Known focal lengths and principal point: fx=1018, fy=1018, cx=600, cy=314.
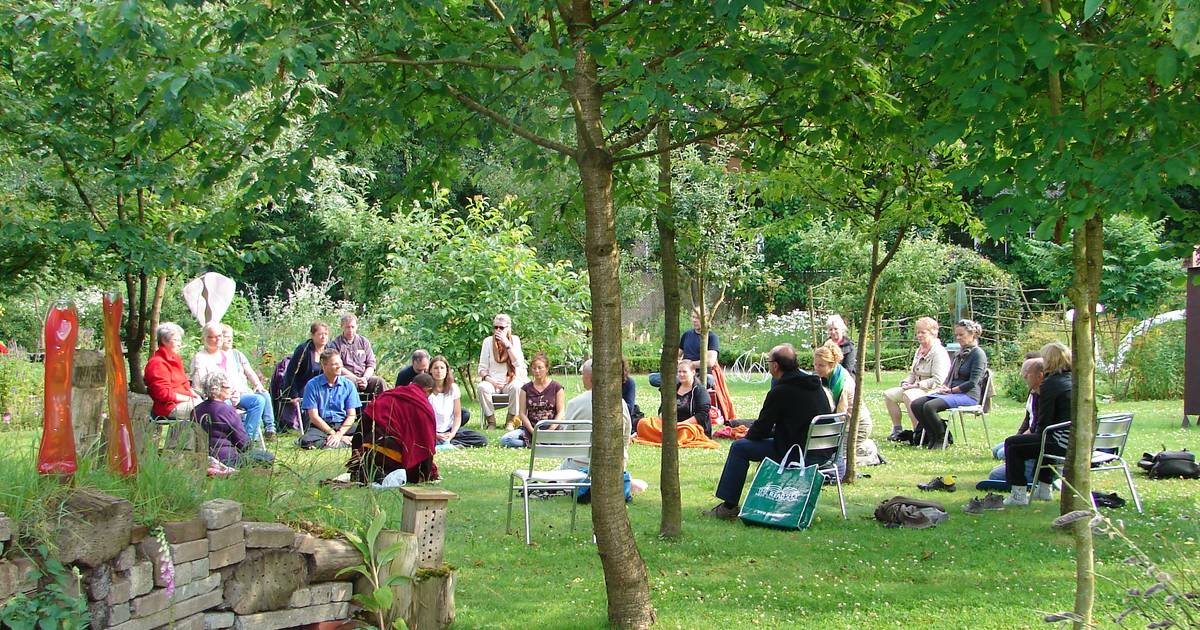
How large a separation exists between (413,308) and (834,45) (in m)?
10.5

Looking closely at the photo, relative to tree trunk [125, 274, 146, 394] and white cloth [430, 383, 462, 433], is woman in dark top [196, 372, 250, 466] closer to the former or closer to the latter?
tree trunk [125, 274, 146, 394]

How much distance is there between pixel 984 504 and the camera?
7.52 meters

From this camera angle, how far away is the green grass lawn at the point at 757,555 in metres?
4.72

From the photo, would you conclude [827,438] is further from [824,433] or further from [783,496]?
[783,496]

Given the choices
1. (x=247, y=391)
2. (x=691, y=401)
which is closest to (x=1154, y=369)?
(x=691, y=401)

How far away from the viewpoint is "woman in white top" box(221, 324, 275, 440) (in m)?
10.8

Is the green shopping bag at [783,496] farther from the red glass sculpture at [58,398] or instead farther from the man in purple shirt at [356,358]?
the man in purple shirt at [356,358]

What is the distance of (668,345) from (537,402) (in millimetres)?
5271

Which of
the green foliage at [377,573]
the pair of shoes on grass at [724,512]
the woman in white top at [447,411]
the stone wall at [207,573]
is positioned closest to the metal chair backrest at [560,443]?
the pair of shoes on grass at [724,512]

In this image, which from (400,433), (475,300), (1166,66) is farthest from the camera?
(475,300)

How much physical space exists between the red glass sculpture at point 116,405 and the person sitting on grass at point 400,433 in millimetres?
3395

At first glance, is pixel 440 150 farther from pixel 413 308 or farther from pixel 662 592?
pixel 413 308

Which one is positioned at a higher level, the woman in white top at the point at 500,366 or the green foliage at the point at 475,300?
the green foliage at the point at 475,300

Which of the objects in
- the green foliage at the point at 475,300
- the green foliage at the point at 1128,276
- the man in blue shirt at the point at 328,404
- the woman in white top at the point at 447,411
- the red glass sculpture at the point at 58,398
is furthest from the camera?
the green foliage at the point at 1128,276
